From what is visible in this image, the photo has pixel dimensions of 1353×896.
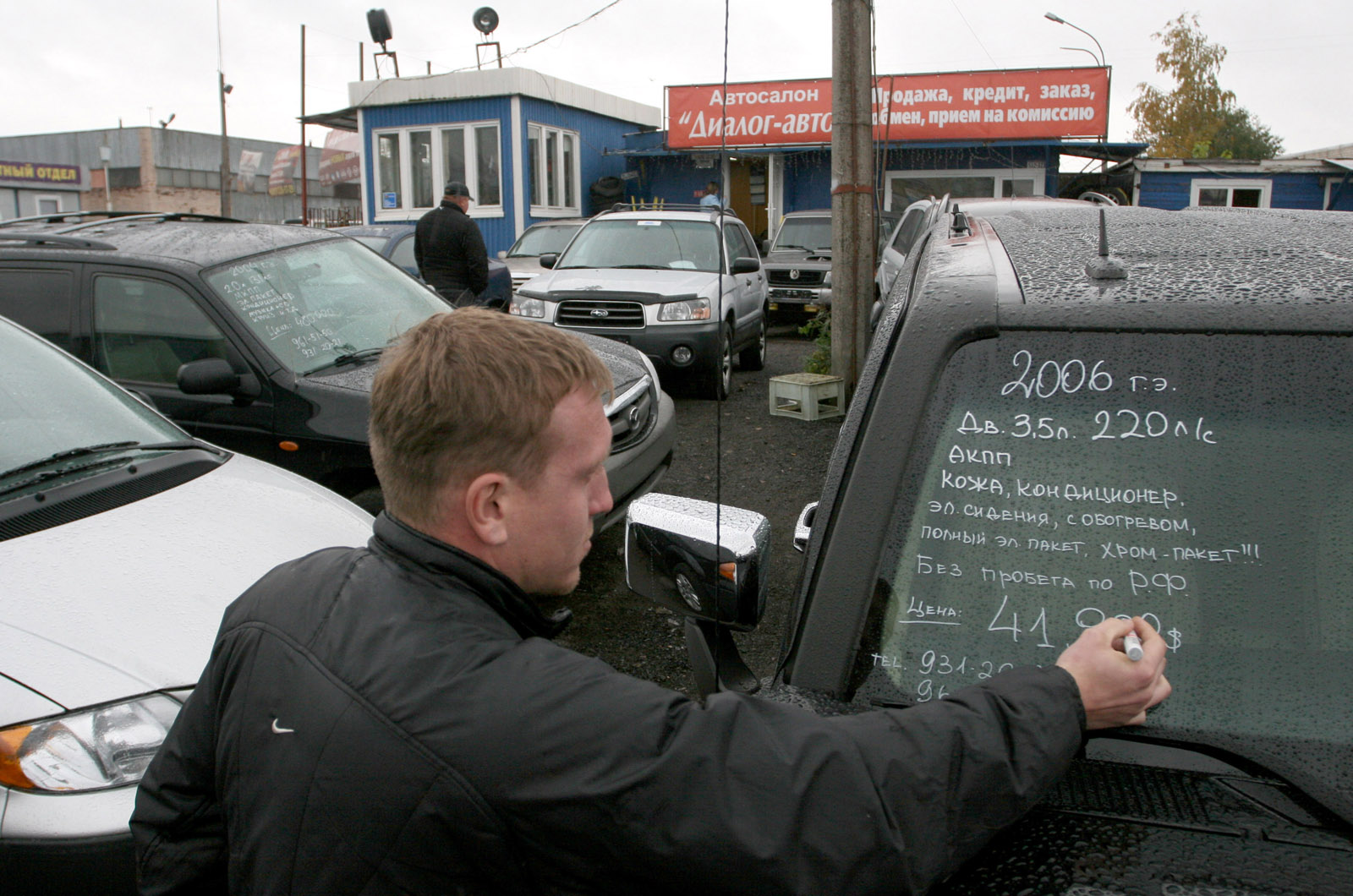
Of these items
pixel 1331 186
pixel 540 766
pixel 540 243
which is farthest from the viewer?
pixel 1331 186

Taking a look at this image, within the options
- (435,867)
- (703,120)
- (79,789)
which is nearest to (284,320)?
(79,789)

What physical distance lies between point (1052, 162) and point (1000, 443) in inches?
795

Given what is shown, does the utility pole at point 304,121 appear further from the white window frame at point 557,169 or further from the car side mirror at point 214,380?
the car side mirror at point 214,380

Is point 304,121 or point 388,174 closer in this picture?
point 388,174

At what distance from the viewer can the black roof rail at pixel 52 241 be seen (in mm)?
4777

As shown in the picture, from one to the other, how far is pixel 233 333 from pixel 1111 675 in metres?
4.29

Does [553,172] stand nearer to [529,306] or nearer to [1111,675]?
[529,306]

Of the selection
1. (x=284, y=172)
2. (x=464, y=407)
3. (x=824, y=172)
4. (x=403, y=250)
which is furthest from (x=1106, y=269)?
(x=284, y=172)

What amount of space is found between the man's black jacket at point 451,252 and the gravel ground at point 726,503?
2.21 m

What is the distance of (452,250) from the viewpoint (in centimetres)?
899

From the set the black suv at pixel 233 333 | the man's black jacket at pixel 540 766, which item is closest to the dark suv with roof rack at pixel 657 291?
the black suv at pixel 233 333

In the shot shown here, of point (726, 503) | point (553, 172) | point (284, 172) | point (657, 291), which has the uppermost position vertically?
point (284, 172)

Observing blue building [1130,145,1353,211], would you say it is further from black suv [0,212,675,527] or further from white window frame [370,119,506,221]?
black suv [0,212,675,527]

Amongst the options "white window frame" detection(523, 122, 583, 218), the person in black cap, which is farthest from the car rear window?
"white window frame" detection(523, 122, 583, 218)
